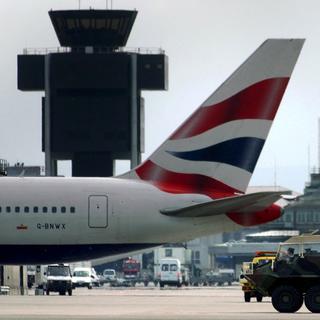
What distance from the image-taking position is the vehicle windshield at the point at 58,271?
301 feet

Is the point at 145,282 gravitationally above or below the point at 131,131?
below

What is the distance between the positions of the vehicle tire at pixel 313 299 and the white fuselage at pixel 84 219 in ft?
23.9

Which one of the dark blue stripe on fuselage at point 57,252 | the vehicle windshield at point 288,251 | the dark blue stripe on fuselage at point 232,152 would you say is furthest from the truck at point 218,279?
the vehicle windshield at point 288,251

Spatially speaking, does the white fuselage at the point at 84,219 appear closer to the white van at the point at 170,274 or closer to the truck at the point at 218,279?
the white van at the point at 170,274

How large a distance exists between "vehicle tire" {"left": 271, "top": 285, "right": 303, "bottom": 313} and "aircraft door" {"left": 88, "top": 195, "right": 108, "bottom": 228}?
8404mm

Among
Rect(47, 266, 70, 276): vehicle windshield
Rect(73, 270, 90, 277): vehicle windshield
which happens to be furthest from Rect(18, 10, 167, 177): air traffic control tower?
Rect(47, 266, 70, 276): vehicle windshield

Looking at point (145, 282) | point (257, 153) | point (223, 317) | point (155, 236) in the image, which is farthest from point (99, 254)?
point (145, 282)

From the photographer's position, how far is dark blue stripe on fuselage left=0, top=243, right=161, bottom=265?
59.0 metres

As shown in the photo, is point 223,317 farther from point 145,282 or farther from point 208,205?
point 145,282

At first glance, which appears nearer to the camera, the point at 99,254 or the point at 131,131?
the point at 99,254

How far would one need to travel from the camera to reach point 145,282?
7032 inches

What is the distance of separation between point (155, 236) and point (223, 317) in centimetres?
1180

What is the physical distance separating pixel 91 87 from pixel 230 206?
12308cm

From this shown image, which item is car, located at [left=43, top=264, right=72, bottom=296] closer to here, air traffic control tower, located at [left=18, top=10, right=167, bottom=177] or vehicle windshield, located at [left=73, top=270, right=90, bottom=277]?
vehicle windshield, located at [left=73, top=270, right=90, bottom=277]
